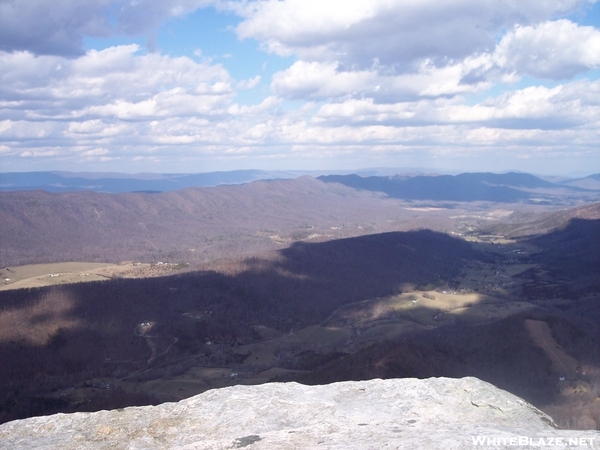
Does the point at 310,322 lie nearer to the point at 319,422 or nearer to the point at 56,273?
the point at 56,273

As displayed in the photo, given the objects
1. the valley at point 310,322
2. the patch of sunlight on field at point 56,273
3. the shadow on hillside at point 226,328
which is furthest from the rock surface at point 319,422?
the patch of sunlight on field at point 56,273

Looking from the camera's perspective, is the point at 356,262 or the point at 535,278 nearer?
the point at 535,278

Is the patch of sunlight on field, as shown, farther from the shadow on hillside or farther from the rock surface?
the rock surface

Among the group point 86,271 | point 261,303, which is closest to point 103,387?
point 261,303

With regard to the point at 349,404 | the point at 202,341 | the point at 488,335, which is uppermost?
the point at 349,404

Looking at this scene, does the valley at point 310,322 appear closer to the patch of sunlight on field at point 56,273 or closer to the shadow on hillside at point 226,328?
the shadow on hillside at point 226,328

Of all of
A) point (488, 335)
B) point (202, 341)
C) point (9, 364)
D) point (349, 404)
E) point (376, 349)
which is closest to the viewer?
point (349, 404)

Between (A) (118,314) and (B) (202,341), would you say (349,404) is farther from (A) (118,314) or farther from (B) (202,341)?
(A) (118,314)
